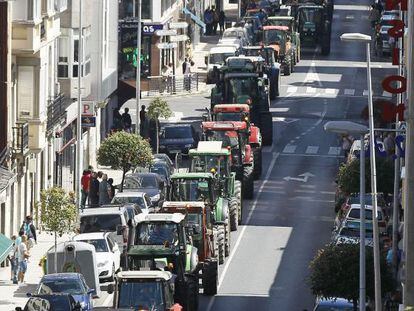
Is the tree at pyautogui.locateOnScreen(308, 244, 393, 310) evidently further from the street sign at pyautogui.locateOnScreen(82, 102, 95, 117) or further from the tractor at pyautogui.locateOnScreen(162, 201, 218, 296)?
the street sign at pyautogui.locateOnScreen(82, 102, 95, 117)

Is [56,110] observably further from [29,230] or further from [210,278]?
[210,278]

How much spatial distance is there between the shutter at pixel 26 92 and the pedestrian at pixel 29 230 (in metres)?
5.45

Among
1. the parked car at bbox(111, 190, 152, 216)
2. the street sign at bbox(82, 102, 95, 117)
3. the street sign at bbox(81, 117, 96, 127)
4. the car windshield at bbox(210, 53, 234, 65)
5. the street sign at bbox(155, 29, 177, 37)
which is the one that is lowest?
the parked car at bbox(111, 190, 152, 216)

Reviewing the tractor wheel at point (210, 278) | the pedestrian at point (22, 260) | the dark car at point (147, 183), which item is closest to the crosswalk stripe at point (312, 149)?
the dark car at point (147, 183)

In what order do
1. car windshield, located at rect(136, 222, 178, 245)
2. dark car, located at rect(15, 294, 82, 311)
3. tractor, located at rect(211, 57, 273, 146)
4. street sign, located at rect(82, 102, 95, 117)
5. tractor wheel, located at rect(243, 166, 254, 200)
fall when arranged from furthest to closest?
tractor, located at rect(211, 57, 273, 146) < street sign, located at rect(82, 102, 95, 117) < tractor wheel, located at rect(243, 166, 254, 200) < car windshield, located at rect(136, 222, 178, 245) < dark car, located at rect(15, 294, 82, 311)

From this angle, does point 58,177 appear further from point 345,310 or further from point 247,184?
point 345,310

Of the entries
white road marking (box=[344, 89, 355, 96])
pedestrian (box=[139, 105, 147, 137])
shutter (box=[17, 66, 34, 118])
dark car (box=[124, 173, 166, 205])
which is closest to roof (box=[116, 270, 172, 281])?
shutter (box=[17, 66, 34, 118])

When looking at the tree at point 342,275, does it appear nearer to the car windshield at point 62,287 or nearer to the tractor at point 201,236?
the car windshield at point 62,287

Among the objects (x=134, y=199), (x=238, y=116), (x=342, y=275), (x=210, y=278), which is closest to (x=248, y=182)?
(x=238, y=116)

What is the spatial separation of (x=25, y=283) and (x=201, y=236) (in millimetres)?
5787

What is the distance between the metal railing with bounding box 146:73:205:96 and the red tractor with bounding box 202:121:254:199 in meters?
30.6

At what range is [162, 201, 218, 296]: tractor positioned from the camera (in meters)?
59.0

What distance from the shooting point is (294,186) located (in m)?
81.9

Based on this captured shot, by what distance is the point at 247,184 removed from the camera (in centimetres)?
7744
